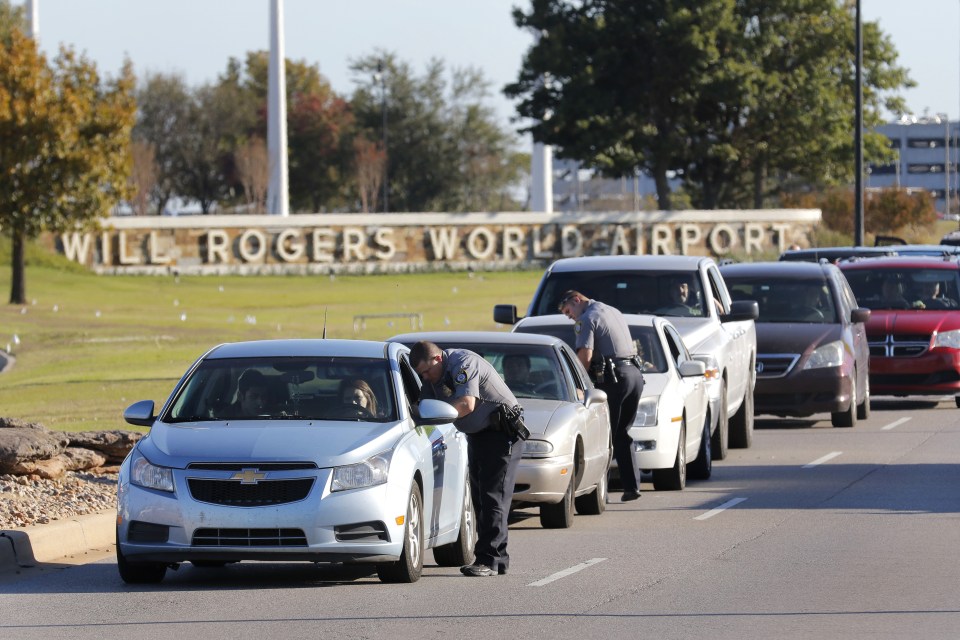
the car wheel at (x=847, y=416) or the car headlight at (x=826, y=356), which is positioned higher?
the car headlight at (x=826, y=356)

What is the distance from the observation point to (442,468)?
37.1 ft

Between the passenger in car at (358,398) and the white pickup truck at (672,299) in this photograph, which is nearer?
the passenger in car at (358,398)

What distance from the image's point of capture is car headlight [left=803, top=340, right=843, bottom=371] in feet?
72.4

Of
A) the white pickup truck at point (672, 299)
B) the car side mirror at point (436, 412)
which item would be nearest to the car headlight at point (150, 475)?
the car side mirror at point (436, 412)

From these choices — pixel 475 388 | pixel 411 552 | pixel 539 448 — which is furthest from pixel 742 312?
pixel 411 552

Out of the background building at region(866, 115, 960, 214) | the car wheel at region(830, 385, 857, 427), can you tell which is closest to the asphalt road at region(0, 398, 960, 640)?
the car wheel at region(830, 385, 857, 427)

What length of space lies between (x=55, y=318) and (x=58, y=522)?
3370 centimetres

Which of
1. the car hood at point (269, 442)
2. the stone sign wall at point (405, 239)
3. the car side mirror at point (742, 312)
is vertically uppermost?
the stone sign wall at point (405, 239)

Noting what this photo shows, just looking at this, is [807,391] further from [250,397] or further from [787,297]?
[250,397]

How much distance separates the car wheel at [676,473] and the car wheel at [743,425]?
4005 millimetres

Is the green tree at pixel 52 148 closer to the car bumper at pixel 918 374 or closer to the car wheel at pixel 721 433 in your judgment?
the car bumper at pixel 918 374

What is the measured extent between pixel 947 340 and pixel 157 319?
2610cm

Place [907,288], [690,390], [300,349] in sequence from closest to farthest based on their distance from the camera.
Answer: [300,349], [690,390], [907,288]

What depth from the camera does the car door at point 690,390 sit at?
55.1 feet
